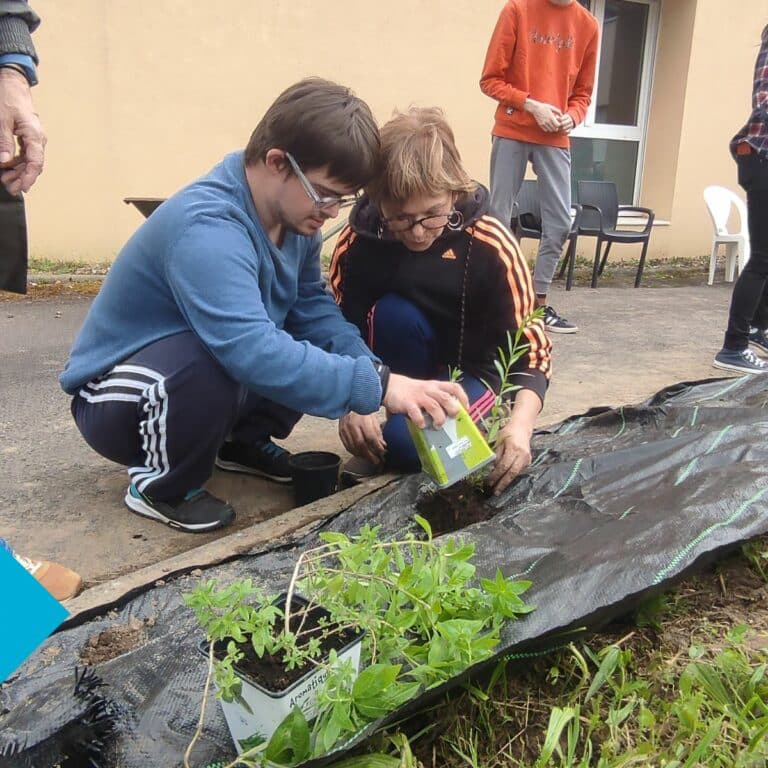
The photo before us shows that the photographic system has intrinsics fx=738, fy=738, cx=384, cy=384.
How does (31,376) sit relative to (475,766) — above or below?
below

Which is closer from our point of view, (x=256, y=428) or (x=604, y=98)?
(x=256, y=428)

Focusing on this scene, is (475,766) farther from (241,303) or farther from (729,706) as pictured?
(241,303)

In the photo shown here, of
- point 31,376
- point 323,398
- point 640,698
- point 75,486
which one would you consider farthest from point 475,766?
point 31,376

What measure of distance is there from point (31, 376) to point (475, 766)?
300 cm

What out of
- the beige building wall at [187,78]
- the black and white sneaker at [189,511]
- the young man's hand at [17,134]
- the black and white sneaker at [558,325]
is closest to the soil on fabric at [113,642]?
the black and white sneaker at [189,511]

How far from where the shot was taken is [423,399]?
5.53 feet

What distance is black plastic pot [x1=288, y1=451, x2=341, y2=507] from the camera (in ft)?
7.24

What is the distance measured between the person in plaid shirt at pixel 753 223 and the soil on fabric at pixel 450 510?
227cm

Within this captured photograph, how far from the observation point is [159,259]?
1.82 m

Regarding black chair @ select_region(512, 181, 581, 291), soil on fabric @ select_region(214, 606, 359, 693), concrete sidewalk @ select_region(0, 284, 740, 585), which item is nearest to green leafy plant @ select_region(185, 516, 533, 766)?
soil on fabric @ select_region(214, 606, 359, 693)

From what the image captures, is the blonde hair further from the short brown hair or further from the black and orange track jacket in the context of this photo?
the black and orange track jacket

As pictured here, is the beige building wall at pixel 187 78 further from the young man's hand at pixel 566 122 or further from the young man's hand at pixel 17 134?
the young man's hand at pixel 17 134

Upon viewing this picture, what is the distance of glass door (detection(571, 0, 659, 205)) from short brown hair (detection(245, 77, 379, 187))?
6741mm

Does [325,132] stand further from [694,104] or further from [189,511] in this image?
[694,104]
